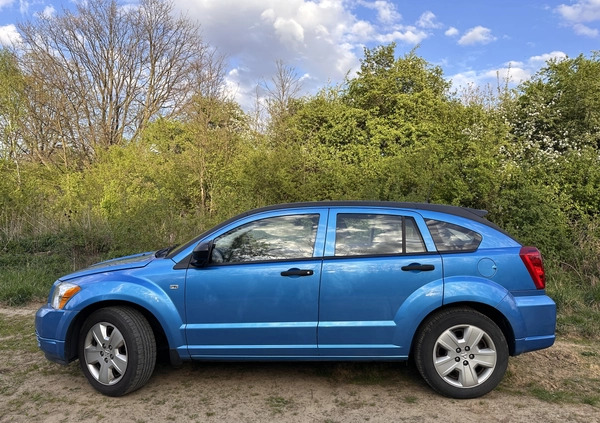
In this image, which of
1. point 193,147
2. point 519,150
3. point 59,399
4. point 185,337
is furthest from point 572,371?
point 193,147

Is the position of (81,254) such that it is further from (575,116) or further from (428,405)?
(575,116)

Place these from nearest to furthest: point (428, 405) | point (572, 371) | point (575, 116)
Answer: point (428, 405), point (572, 371), point (575, 116)

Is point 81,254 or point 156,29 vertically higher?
point 156,29

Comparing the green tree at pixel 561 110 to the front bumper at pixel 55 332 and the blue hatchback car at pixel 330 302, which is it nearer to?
the blue hatchback car at pixel 330 302

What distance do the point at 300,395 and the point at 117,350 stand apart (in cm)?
162

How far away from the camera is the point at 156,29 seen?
86.5 ft

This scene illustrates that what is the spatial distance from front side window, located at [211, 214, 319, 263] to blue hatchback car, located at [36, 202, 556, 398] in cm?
1

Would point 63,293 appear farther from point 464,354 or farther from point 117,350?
point 464,354

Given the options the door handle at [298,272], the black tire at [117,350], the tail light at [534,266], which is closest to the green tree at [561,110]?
the tail light at [534,266]

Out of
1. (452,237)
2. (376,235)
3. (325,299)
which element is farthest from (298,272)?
(452,237)

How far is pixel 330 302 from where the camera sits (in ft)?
11.8

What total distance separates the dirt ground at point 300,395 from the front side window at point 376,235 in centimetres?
124

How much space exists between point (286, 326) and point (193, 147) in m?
11.0

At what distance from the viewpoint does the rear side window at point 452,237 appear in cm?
367
